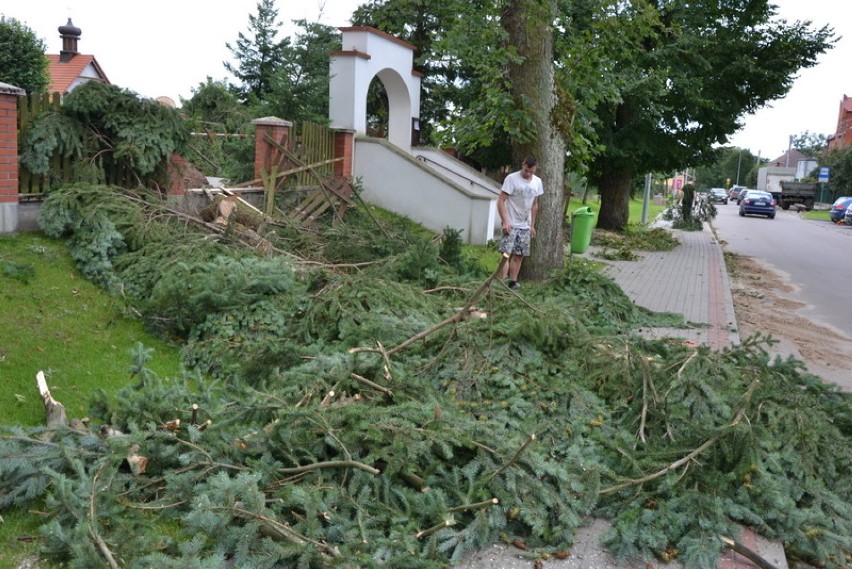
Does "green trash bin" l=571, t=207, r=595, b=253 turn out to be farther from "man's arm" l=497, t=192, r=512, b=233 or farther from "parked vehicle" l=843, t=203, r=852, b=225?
"parked vehicle" l=843, t=203, r=852, b=225

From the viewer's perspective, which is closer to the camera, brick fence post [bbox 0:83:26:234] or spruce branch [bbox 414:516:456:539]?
spruce branch [bbox 414:516:456:539]

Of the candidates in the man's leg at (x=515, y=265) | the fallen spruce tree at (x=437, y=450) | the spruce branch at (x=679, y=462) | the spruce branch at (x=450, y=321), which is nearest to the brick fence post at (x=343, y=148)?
the man's leg at (x=515, y=265)

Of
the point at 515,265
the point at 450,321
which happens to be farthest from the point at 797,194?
the point at 450,321

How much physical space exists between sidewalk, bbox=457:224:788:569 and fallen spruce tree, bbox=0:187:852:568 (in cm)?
9

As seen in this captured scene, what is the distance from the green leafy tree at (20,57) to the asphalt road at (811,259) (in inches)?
908

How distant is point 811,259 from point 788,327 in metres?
11.4

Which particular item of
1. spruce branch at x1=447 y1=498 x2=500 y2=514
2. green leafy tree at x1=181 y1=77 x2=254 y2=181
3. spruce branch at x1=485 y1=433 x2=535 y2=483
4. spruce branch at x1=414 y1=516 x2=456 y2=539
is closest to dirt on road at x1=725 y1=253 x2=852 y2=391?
spruce branch at x1=485 y1=433 x2=535 y2=483

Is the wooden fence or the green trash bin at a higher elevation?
the wooden fence

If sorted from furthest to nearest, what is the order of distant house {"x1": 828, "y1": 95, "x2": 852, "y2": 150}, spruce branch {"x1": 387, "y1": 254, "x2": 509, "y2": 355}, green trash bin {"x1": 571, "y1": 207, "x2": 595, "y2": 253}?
distant house {"x1": 828, "y1": 95, "x2": 852, "y2": 150}, green trash bin {"x1": 571, "y1": 207, "x2": 595, "y2": 253}, spruce branch {"x1": 387, "y1": 254, "x2": 509, "y2": 355}

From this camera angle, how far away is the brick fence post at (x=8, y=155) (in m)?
8.55

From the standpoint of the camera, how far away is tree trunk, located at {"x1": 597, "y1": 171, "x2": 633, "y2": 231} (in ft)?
78.6

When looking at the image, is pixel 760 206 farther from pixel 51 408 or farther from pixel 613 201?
pixel 51 408

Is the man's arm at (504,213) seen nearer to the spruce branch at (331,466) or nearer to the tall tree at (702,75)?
the spruce branch at (331,466)

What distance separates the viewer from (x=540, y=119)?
10.7 metres
